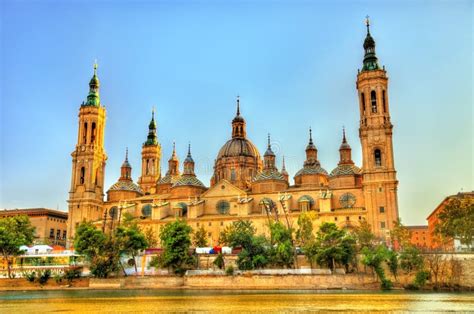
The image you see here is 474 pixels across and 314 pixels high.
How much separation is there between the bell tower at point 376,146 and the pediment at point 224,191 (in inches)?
744

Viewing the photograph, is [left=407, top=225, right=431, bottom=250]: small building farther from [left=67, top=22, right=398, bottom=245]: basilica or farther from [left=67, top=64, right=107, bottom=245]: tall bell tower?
[left=67, top=64, right=107, bottom=245]: tall bell tower

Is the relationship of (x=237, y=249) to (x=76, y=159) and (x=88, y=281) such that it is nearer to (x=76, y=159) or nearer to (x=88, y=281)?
(x=88, y=281)

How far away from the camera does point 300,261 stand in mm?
55344

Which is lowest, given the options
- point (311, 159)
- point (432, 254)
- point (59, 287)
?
point (59, 287)

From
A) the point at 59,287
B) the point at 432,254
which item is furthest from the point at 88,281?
the point at 432,254

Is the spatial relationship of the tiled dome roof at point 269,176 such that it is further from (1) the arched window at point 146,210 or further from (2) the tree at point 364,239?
(2) the tree at point 364,239

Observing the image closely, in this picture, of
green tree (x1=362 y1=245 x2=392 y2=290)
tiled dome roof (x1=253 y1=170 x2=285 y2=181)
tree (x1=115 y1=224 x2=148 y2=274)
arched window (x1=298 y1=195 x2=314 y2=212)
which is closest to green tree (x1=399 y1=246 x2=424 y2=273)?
green tree (x1=362 y1=245 x2=392 y2=290)

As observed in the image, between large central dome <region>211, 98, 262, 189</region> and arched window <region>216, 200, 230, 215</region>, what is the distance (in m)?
8.02

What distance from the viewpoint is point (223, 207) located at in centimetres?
7500

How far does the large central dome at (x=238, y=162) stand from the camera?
83938 millimetres

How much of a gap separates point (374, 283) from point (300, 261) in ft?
30.9

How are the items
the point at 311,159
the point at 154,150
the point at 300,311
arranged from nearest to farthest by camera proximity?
the point at 300,311, the point at 311,159, the point at 154,150

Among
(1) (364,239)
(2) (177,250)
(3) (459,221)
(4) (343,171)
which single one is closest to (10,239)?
(2) (177,250)

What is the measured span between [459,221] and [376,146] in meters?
18.4
